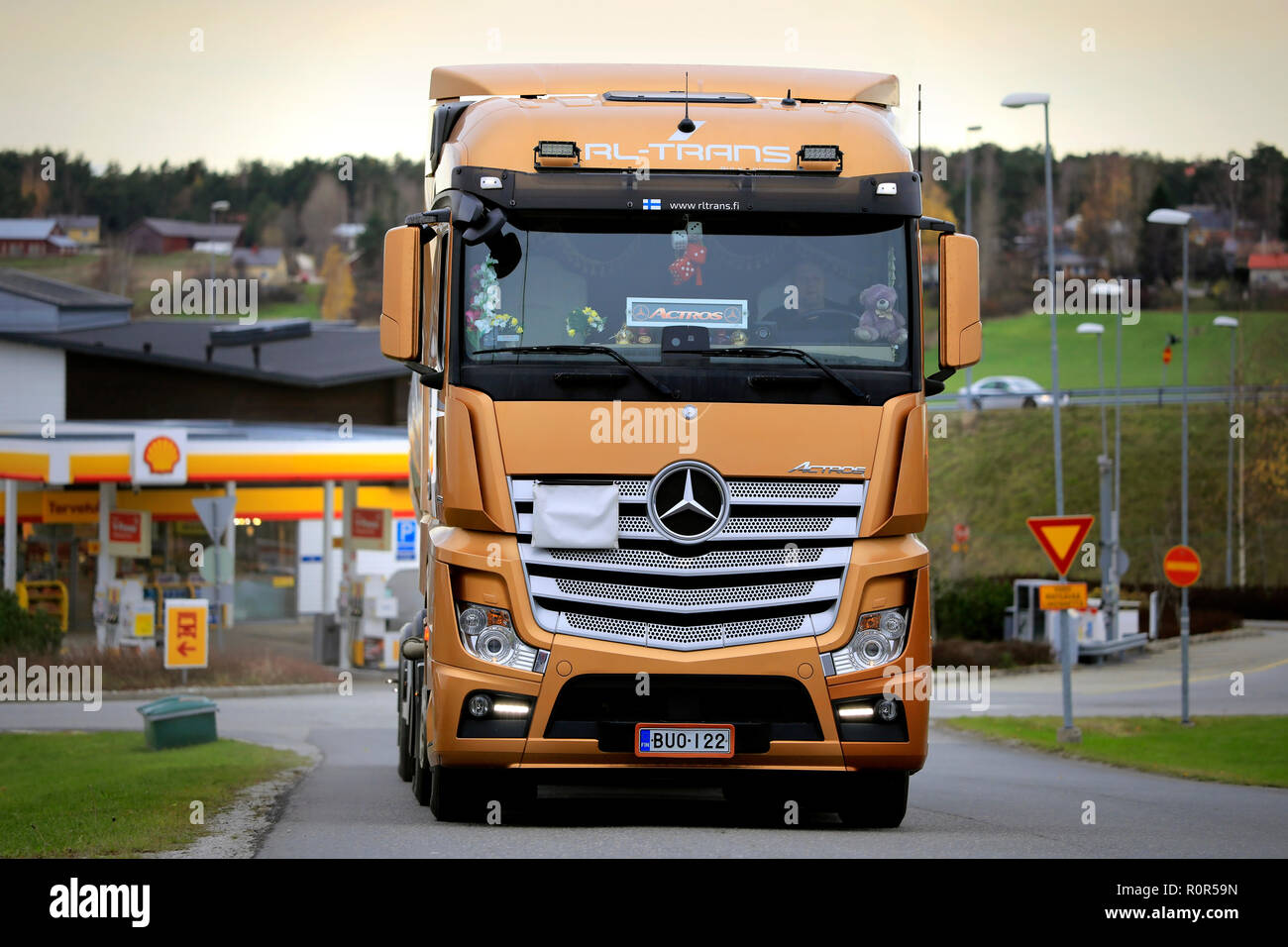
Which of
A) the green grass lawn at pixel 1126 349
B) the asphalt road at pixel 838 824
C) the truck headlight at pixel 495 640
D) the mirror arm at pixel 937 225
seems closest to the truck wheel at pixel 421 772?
the asphalt road at pixel 838 824

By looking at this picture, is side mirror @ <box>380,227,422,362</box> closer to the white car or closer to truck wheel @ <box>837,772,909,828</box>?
truck wheel @ <box>837,772,909,828</box>

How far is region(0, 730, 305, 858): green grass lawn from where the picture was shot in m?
10.3

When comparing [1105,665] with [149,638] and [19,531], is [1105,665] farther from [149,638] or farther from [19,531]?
[19,531]

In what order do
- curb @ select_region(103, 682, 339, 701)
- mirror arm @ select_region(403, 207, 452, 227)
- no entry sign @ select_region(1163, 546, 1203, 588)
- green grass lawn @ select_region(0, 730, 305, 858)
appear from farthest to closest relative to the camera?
curb @ select_region(103, 682, 339, 701), no entry sign @ select_region(1163, 546, 1203, 588), green grass lawn @ select_region(0, 730, 305, 858), mirror arm @ select_region(403, 207, 452, 227)

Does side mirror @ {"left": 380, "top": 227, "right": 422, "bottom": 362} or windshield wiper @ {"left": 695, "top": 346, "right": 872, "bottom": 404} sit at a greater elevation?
side mirror @ {"left": 380, "top": 227, "right": 422, "bottom": 362}

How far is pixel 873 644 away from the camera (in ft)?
30.9

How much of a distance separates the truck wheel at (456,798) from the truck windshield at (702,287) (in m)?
2.50

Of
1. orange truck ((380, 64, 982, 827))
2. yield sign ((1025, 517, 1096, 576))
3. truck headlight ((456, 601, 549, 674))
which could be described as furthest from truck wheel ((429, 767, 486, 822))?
yield sign ((1025, 517, 1096, 576))

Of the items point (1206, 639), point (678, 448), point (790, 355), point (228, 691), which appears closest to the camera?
point (678, 448)

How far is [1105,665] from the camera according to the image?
134 feet

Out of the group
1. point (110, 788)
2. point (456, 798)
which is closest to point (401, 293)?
point (456, 798)

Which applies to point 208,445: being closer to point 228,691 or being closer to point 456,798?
point 228,691

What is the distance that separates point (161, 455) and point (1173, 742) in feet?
67.7

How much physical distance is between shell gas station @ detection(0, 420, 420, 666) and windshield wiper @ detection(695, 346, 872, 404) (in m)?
19.7
